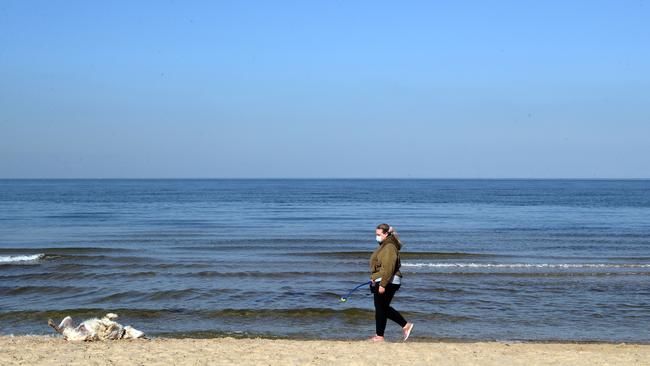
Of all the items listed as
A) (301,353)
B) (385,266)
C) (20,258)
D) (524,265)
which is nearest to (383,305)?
(385,266)

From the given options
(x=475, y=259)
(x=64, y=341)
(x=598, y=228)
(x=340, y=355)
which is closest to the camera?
(x=340, y=355)

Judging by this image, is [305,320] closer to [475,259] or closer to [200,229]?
[475,259]

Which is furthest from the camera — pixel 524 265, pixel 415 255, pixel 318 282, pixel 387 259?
pixel 415 255

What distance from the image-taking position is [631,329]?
12383 mm

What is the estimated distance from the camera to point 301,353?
957cm

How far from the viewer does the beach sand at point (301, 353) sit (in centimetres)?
896

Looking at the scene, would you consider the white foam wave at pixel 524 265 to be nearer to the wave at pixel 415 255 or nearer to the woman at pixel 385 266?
the wave at pixel 415 255

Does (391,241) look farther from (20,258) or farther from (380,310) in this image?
(20,258)

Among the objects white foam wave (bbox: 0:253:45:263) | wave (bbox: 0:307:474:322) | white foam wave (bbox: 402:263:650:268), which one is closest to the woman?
wave (bbox: 0:307:474:322)

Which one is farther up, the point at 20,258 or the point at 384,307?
the point at 384,307

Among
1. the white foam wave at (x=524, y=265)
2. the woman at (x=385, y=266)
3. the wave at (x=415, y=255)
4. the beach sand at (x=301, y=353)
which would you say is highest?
the woman at (x=385, y=266)

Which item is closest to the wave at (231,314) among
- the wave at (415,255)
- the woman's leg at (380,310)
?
the woman's leg at (380,310)

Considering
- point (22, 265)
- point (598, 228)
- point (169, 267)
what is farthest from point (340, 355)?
point (598, 228)

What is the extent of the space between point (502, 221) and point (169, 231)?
19.5 m
